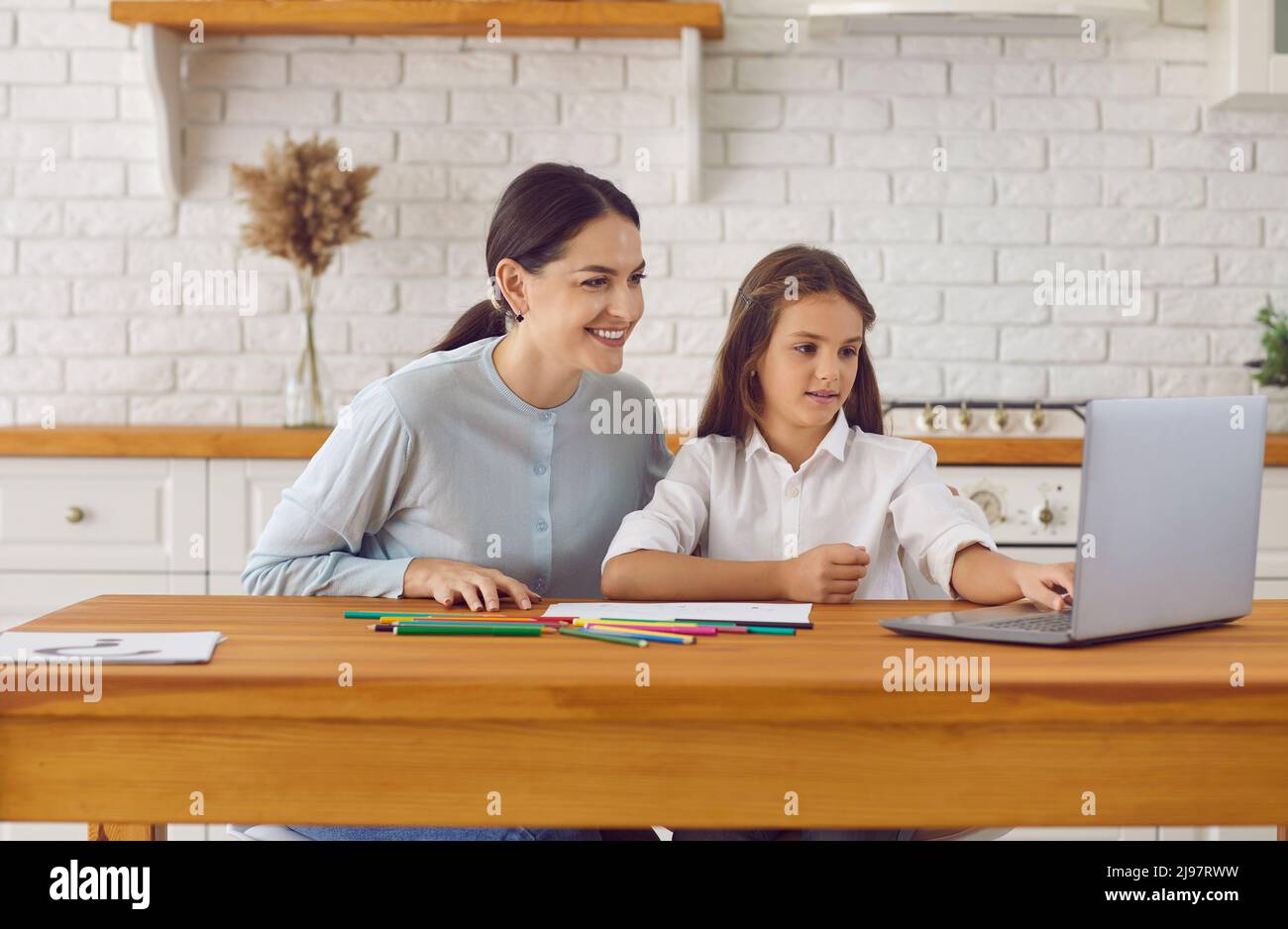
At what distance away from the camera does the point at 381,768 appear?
0.95 metres

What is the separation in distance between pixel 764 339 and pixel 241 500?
3.99 feet

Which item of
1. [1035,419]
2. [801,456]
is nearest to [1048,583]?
[801,456]

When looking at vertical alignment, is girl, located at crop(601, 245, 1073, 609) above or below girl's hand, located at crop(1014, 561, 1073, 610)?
above

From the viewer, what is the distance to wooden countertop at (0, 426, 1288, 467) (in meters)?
2.38

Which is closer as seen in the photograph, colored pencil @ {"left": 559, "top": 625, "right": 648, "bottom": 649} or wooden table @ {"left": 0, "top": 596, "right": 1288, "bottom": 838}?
wooden table @ {"left": 0, "top": 596, "right": 1288, "bottom": 838}

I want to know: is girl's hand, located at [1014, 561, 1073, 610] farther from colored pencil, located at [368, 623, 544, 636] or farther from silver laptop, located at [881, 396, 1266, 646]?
colored pencil, located at [368, 623, 544, 636]

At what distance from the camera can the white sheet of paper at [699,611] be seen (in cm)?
121

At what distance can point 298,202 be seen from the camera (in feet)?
9.00

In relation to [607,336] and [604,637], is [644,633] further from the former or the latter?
[607,336]

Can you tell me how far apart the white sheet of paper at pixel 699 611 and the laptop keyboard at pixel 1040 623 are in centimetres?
18

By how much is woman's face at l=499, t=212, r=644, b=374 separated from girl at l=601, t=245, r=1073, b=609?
20 centimetres

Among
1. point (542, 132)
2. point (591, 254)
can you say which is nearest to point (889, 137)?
point (542, 132)

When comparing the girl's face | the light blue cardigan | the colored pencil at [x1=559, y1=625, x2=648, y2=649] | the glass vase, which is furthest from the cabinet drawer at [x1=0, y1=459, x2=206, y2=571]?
the colored pencil at [x1=559, y1=625, x2=648, y2=649]
